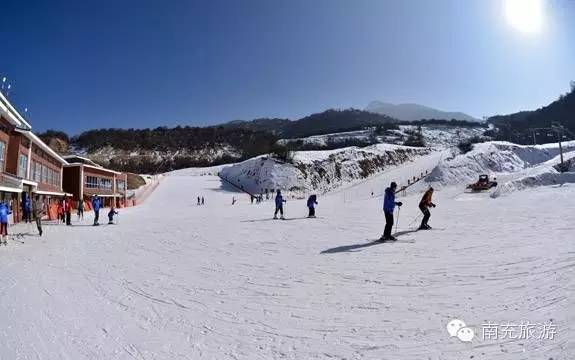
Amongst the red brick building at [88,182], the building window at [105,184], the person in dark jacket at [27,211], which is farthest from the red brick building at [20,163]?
the building window at [105,184]

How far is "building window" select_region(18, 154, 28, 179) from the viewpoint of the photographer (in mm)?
27812

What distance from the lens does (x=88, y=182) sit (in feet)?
147

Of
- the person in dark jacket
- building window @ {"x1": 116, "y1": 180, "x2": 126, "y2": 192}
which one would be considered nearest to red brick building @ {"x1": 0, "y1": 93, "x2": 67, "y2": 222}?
the person in dark jacket

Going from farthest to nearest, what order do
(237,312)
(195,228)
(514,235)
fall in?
(195,228) → (514,235) → (237,312)

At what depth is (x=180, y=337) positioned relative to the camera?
16.7 feet

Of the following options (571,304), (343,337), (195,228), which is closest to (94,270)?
(343,337)

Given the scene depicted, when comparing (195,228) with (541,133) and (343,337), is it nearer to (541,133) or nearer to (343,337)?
(343,337)

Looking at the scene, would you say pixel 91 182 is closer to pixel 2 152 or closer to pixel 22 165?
pixel 22 165

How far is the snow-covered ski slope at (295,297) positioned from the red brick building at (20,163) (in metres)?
15.2

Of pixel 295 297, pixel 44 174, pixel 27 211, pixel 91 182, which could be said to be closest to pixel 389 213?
pixel 295 297

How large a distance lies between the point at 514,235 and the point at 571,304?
6.50m

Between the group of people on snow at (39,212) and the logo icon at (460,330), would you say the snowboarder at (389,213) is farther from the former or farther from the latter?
the group of people on snow at (39,212)

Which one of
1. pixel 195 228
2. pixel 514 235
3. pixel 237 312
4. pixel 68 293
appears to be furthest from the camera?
pixel 195 228

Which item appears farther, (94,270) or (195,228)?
(195,228)
